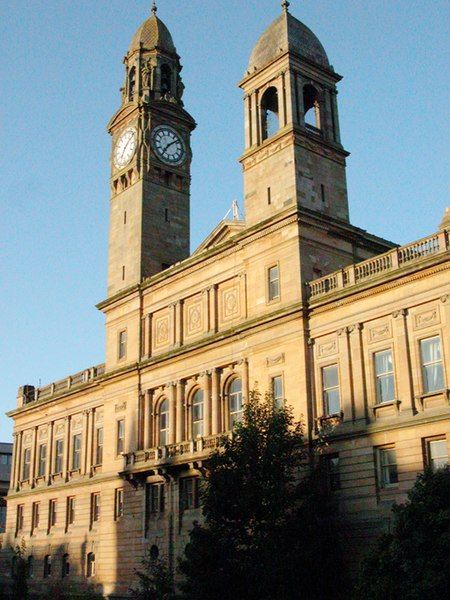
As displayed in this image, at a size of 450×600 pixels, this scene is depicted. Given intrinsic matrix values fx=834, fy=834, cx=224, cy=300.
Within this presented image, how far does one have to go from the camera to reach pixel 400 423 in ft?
116

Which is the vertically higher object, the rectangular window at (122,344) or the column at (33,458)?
the rectangular window at (122,344)

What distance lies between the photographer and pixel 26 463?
67062 millimetres

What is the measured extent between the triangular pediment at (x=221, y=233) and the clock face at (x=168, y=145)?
30.2 ft

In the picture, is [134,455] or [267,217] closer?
[267,217]

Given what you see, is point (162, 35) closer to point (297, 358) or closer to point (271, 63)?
point (271, 63)

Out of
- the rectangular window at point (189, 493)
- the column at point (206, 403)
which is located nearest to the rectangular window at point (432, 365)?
the column at point (206, 403)

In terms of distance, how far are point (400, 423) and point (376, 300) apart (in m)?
5.87

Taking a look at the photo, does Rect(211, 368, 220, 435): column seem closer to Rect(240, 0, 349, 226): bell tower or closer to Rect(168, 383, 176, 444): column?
Rect(168, 383, 176, 444): column

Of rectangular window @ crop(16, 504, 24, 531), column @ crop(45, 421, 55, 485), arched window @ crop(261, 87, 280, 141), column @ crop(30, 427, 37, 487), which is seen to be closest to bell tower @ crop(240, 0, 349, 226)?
arched window @ crop(261, 87, 280, 141)

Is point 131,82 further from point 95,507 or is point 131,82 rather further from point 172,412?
point 95,507

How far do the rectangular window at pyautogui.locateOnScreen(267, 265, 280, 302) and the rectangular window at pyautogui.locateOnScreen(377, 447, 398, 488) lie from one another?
10.2 metres

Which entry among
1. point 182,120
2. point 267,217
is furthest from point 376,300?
point 182,120

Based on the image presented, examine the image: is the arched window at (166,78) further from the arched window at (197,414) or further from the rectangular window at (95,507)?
the rectangular window at (95,507)

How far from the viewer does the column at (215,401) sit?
4500 cm
